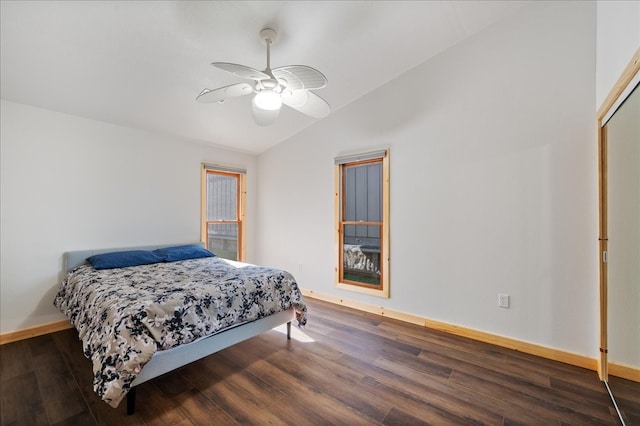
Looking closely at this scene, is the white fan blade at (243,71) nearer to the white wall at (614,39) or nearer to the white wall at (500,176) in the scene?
the white wall at (500,176)

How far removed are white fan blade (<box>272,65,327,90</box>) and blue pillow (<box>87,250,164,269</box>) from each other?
2.67m

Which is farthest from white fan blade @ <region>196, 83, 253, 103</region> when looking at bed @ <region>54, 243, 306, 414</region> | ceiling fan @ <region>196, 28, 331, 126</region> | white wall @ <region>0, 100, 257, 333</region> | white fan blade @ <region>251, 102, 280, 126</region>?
white wall @ <region>0, 100, 257, 333</region>

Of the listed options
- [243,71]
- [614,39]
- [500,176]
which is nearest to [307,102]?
[243,71]

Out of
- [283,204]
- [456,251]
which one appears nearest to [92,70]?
[283,204]

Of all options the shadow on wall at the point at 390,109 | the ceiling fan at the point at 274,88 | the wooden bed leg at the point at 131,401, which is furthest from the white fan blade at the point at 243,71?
the wooden bed leg at the point at 131,401

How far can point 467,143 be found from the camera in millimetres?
2936

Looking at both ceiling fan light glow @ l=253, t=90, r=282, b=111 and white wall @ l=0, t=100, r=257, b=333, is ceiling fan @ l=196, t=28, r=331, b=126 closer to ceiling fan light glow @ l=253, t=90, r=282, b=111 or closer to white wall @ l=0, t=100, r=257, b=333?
ceiling fan light glow @ l=253, t=90, r=282, b=111

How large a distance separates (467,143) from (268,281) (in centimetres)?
250

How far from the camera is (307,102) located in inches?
89.7

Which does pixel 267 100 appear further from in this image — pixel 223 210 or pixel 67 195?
pixel 223 210

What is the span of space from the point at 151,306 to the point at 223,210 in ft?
9.93

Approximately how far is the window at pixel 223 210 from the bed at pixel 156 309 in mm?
1245

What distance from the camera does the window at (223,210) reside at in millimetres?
4480

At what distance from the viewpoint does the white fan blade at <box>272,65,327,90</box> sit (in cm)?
183
